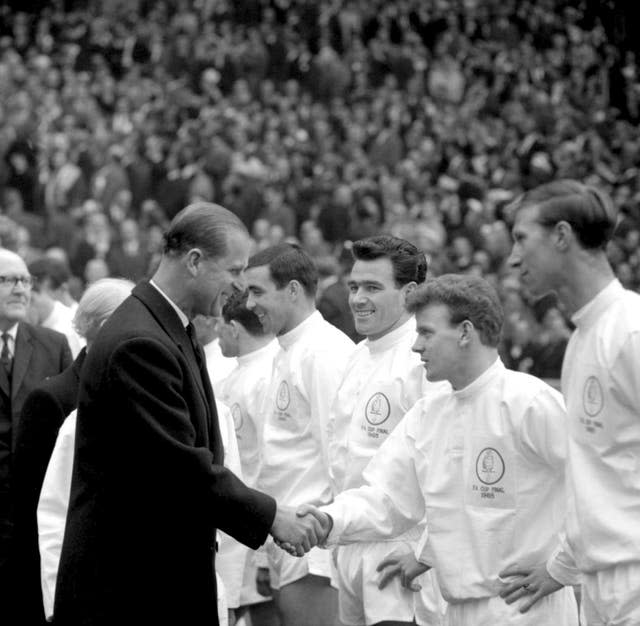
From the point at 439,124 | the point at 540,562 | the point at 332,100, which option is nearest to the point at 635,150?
the point at 439,124

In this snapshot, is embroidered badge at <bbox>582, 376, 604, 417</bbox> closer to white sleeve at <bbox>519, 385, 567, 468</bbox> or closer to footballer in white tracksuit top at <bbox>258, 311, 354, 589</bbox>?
white sleeve at <bbox>519, 385, 567, 468</bbox>

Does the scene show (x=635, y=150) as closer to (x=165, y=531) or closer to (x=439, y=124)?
(x=439, y=124)

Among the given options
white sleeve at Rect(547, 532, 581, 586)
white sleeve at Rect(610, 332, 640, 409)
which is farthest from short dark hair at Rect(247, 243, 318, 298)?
white sleeve at Rect(610, 332, 640, 409)

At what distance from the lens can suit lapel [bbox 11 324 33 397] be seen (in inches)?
267

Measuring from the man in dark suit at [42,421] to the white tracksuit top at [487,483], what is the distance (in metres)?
1.24

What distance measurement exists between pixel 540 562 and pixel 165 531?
1.37m

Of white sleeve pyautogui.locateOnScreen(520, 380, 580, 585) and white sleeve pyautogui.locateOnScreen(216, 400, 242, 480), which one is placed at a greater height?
white sleeve pyautogui.locateOnScreen(520, 380, 580, 585)

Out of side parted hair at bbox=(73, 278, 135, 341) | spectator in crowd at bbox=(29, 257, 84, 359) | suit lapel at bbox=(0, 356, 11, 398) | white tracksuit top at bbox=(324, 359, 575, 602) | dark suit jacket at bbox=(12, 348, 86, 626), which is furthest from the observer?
spectator in crowd at bbox=(29, 257, 84, 359)

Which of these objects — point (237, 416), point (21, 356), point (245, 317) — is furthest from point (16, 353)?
point (245, 317)

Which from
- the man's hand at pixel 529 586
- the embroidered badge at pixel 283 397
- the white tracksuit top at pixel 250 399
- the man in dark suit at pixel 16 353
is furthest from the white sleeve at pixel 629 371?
the man in dark suit at pixel 16 353

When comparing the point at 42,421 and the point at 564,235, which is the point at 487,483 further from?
the point at 42,421

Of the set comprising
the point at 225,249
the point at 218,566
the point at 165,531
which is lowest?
the point at 218,566

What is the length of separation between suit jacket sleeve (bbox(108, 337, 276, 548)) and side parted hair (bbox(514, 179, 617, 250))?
133 centimetres

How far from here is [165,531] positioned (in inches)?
176
